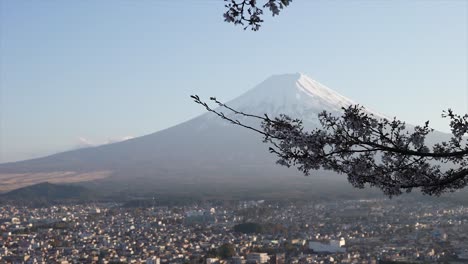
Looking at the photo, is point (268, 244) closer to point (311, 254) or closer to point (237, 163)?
point (311, 254)

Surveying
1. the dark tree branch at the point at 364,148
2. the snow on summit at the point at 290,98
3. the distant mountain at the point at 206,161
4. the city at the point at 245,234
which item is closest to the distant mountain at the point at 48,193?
the distant mountain at the point at 206,161

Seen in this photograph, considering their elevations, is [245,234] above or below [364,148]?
below

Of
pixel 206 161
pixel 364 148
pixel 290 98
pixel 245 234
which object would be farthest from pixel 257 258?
pixel 290 98

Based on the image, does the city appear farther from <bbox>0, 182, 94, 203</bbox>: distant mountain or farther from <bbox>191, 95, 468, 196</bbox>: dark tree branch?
<bbox>191, 95, 468, 196</bbox>: dark tree branch

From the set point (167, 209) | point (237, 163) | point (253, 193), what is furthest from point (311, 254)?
point (237, 163)

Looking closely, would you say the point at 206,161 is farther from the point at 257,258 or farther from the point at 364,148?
the point at 364,148

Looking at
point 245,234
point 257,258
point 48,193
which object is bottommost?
point 257,258
